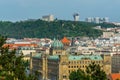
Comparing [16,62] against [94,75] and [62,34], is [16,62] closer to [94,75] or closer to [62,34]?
[94,75]

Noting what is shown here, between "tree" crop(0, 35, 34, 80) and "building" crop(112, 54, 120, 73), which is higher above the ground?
"tree" crop(0, 35, 34, 80)


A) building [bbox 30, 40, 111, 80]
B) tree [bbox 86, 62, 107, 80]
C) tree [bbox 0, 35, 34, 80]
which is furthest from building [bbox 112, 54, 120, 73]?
tree [bbox 0, 35, 34, 80]

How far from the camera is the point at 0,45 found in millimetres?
37750

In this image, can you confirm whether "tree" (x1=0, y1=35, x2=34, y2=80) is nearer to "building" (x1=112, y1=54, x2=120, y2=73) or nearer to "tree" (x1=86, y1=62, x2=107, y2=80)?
"tree" (x1=86, y1=62, x2=107, y2=80)

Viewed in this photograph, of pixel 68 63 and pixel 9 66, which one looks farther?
pixel 68 63

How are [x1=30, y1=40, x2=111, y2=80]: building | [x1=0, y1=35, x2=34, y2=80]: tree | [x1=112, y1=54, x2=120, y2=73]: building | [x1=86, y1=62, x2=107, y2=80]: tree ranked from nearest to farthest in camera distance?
[x1=0, y1=35, x2=34, y2=80]: tree → [x1=86, y1=62, x2=107, y2=80]: tree → [x1=30, y1=40, x2=111, y2=80]: building → [x1=112, y1=54, x2=120, y2=73]: building

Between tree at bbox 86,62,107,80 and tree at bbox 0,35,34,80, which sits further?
tree at bbox 86,62,107,80

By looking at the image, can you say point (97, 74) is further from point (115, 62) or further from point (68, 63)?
point (115, 62)

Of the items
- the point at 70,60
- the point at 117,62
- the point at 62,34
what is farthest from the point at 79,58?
the point at 62,34

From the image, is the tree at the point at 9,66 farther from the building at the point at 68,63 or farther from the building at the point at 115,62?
the building at the point at 115,62

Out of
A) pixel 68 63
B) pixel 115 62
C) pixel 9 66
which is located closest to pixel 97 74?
pixel 9 66

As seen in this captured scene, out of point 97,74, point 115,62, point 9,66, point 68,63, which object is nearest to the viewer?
point 9,66

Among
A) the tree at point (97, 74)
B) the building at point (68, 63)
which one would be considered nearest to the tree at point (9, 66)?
the tree at point (97, 74)

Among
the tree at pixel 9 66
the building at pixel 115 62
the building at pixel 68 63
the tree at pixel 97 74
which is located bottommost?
the building at pixel 115 62
